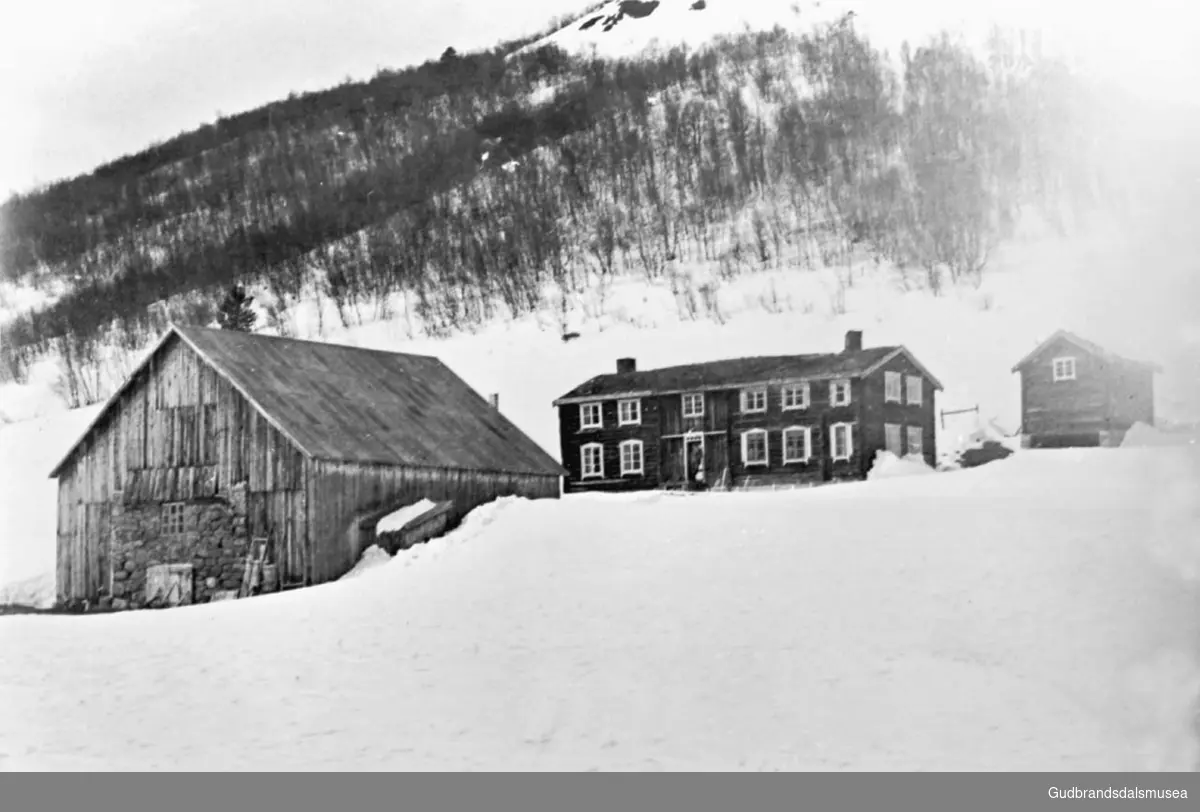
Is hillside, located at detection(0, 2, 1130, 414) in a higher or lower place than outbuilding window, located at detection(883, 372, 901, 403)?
higher

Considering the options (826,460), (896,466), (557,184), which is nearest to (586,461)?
(826,460)

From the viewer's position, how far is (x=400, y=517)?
15250mm

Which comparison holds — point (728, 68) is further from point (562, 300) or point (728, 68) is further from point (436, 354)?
point (436, 354)

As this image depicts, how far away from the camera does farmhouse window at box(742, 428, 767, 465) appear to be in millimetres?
14164

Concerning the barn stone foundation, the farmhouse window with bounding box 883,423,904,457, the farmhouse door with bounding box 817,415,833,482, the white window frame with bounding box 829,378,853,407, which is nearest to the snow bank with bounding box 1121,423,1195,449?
the farmhouse window with bounding box 883,423,904,457

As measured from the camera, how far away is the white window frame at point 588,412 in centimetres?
1513

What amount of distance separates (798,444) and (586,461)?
2.46 meters

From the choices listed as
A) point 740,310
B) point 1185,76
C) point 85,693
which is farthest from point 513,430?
point 1185,76

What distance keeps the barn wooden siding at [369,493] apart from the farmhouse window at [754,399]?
2865 millimetres

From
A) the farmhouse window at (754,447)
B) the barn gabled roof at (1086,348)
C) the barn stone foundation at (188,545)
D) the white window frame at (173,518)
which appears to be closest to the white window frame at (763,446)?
the farmhouse window at (754,447)

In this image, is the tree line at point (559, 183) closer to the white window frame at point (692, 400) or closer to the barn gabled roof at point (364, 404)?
the barn gabled roof at point (364, 404)

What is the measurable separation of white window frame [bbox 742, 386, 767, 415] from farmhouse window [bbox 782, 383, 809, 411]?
193 mm

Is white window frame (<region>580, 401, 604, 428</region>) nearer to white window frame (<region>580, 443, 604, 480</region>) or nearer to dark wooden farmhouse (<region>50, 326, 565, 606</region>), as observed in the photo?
white window frame (<region>580, 443, 604, 480</region>)
